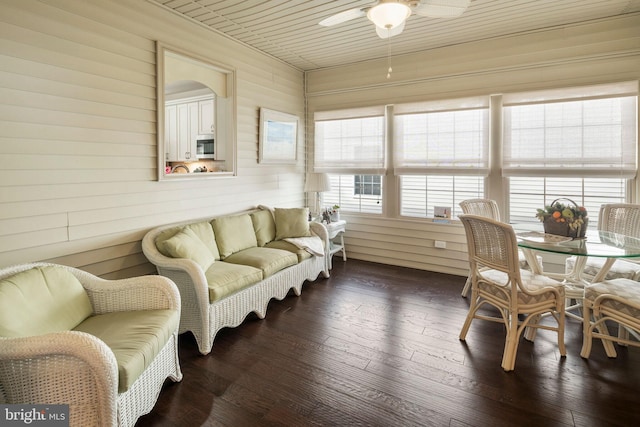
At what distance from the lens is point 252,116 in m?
4.50

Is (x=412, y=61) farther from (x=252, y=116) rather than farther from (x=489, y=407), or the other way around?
(x=489, y=407)

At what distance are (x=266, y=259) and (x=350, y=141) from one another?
2.57 m

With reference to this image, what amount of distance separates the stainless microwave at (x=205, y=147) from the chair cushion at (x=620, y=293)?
5.06 metres

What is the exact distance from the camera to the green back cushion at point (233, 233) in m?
3.59

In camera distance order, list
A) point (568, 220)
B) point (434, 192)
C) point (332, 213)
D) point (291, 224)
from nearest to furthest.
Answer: point (568, 220)
point (291, 224)
point (434, 192)
point (332, 213)

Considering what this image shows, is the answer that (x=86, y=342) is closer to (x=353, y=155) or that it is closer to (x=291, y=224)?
(x=291, y=224)

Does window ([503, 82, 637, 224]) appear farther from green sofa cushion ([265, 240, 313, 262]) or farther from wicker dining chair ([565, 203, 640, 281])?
green sofa cushion ([265, 240, 313, 262])

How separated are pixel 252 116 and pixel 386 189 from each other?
7.01 feet

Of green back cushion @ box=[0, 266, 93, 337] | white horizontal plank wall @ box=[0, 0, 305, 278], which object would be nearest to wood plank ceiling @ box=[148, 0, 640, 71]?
white horizontal plank wall @ box=[0, 0, 305, 278]

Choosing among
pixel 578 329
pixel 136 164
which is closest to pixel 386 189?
pixel 578 329

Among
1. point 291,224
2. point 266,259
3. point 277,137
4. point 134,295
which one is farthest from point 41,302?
point 277,137

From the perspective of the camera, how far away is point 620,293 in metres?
2.44

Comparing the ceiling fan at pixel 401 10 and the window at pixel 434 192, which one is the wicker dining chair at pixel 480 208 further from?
the ceiling fan at pixel 401 10

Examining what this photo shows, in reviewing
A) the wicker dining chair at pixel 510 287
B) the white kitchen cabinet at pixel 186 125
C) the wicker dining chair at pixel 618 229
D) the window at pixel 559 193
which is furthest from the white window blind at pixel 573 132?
the white kitchen cabinet at pixel 186 125
